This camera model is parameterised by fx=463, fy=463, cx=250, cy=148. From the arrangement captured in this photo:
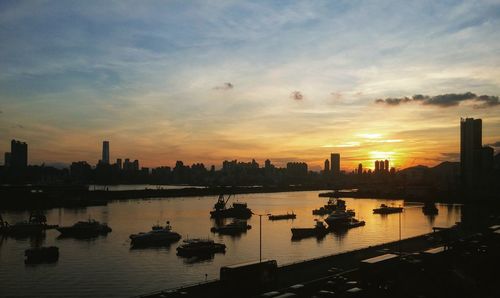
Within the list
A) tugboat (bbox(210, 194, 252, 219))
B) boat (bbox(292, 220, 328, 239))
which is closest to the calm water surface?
boat (bbox(292, 220, 328, 239))

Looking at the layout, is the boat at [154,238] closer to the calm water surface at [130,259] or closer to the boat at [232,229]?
the calm water surface at [130,259]

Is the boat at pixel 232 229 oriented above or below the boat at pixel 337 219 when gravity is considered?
below

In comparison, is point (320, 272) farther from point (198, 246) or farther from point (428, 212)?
point (428, 212)

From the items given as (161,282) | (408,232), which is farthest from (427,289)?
(408,232)

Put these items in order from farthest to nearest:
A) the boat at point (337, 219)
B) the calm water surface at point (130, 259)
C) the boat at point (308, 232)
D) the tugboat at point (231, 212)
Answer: the tugboat at point (231, 212) → the boat at point (337, 219) → the boat at point (308, 232) → the calm water surface at point (130, 259)

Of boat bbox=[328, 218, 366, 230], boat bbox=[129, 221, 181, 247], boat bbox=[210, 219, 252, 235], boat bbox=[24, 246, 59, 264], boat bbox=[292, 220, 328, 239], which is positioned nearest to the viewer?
boat bbox=[24, 246, 59, 264]

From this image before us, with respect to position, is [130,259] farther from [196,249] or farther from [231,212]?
[231,212]

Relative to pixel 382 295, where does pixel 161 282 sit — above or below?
below

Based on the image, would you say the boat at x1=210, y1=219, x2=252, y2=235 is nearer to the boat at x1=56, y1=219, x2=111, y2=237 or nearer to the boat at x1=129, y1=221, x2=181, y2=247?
the boat at x1=129, y1=221, x2=181, y2=247

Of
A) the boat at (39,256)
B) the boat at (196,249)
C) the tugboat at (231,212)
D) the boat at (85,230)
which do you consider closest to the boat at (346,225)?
the tugboat at (231,212)

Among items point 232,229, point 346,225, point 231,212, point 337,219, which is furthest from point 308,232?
point 231,212

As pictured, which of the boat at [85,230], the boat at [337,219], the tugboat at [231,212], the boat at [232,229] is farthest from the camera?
the tugboat at [231,212]
